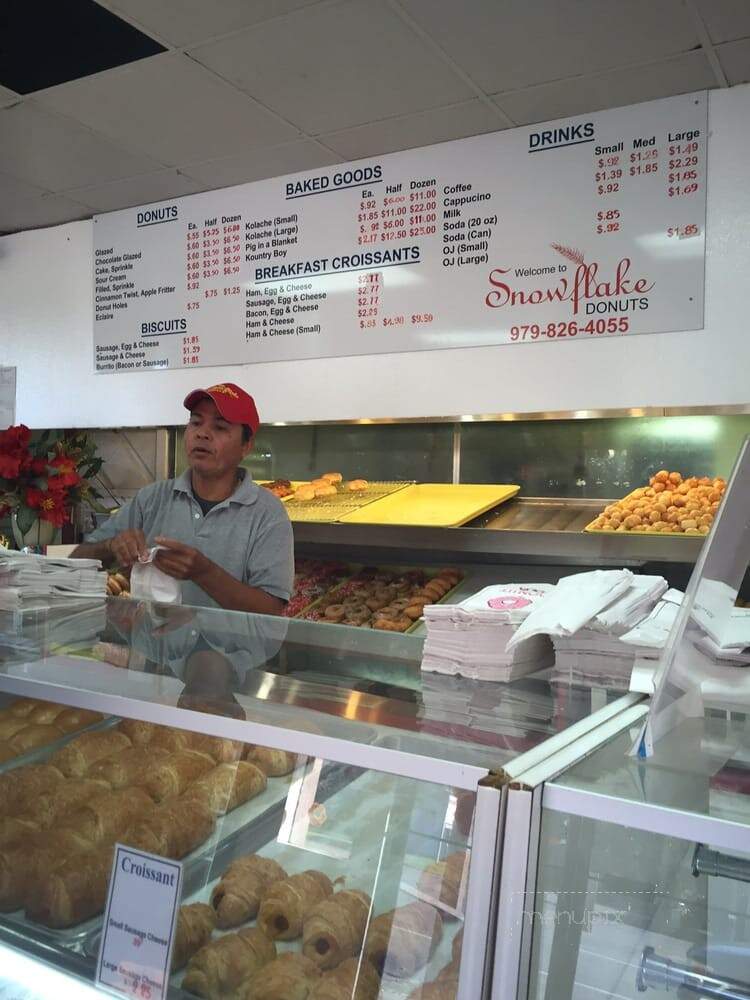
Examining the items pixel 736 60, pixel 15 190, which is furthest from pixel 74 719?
pixel 15 190

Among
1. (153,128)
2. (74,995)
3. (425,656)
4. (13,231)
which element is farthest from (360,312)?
(74,995)

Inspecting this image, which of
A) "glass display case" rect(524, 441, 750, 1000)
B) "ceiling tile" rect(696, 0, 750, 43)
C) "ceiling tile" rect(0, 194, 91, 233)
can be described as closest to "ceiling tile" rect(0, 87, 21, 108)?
"ceiling tile" rect(0, 194, 91, 233)

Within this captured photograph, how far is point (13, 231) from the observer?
5.27 meters

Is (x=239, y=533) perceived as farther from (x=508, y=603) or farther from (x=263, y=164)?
(x=263, y=164)

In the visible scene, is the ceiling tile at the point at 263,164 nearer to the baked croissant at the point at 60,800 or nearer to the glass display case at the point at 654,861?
the baked croissant at the point at 60,800

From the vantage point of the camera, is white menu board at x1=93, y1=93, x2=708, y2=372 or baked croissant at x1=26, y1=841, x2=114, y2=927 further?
white menu board at x1=93, y1=93, x2=708, y2=372

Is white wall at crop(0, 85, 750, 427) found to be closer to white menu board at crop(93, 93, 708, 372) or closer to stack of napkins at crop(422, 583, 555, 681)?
white menu board at crop(93, 93, 708, 372)

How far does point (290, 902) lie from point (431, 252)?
10.5 feet

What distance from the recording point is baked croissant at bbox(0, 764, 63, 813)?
61.2 inches

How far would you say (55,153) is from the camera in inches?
159

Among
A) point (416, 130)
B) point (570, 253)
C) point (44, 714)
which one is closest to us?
point (44, 714)

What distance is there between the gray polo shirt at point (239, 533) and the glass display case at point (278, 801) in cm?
107

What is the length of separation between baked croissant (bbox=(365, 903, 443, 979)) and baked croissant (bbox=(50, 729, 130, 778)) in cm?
67

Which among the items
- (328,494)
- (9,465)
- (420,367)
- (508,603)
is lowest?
(508,603)
